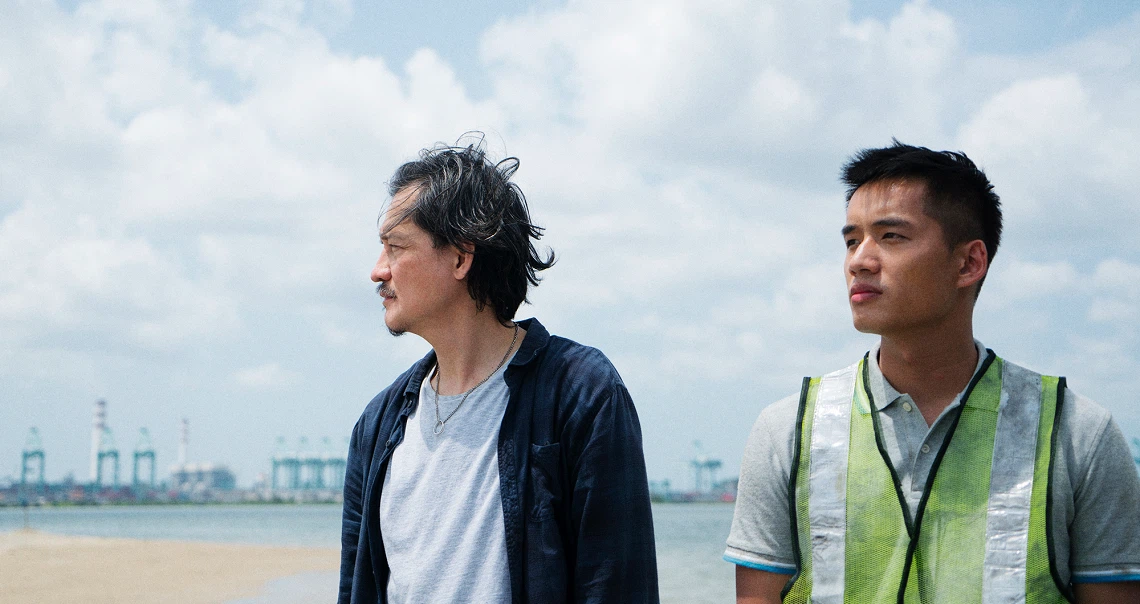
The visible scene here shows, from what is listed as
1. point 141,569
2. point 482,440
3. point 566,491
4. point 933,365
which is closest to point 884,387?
point 933,365

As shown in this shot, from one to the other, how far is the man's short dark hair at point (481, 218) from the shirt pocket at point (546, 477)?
44cm

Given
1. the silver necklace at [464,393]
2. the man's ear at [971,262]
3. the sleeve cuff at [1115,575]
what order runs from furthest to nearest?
the silver necklace at [464,393] < the man's ear at [971,262] < the sleeve cuff at [1115,575]

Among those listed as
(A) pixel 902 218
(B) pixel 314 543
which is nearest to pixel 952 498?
(A) pixel 902 218

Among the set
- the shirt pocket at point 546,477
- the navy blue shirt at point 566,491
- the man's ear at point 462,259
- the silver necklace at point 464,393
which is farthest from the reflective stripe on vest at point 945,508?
the man's ear at point 462,259

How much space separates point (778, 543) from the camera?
2033 millimetres

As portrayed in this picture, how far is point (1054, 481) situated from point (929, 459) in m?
0.22

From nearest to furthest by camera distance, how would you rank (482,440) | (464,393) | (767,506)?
(767,506), (482,440), (464,393)

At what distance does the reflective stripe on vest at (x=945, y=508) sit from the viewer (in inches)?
73.8

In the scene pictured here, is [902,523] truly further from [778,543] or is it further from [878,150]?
[878,150]

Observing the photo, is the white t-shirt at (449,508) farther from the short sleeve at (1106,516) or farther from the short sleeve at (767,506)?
the short sleeve at (1106,516)

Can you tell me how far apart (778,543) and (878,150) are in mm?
822

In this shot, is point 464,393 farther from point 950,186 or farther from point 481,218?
point 950,186

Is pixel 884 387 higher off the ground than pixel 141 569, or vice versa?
pixel 884 387

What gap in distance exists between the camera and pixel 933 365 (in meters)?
2.04
